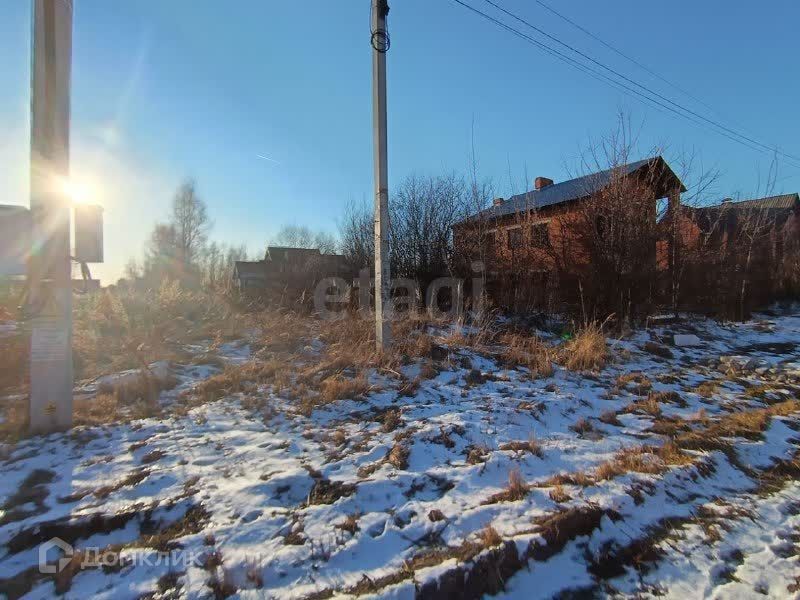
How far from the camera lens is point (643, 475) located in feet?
10.3

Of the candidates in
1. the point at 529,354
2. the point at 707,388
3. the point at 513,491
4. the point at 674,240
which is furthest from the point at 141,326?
the point at 674,240

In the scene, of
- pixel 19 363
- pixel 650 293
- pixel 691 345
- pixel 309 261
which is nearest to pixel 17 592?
pixel 19 363

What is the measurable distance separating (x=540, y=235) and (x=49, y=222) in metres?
10.0

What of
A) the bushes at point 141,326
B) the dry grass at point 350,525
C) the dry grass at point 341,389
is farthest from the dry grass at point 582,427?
the bushes at point 141,326

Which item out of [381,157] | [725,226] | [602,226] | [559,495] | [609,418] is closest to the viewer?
[559,495]

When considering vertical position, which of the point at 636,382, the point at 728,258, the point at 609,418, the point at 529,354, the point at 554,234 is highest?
the point at 554,234

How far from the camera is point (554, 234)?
10.7 meters

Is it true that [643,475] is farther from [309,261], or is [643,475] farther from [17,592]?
[309,261]

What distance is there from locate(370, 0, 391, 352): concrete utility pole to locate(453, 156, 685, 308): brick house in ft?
17.1

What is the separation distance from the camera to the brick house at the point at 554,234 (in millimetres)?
9852

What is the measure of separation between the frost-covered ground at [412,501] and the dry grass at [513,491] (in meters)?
0.03

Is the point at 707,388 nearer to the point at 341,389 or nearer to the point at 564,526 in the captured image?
the point at 564,526

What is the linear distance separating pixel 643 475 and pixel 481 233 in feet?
27.7

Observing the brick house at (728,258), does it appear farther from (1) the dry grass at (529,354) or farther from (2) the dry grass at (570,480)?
(2) the dry grass at (570,480)
